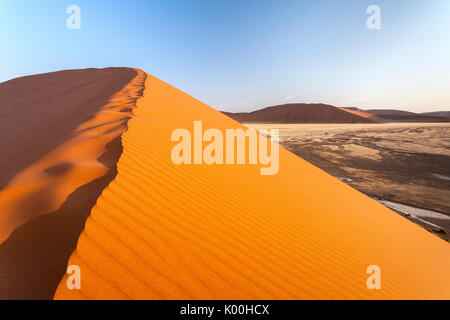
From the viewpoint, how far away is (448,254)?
3150mm

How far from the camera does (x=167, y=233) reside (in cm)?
149

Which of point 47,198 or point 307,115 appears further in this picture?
point 307,115

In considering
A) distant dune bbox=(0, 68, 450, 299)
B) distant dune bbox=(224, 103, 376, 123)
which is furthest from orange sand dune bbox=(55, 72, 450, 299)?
distant dune bbox=(224, 103, 376, 123)

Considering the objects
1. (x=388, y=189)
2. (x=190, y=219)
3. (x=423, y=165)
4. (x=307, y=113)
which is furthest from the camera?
(x=307, y=113)

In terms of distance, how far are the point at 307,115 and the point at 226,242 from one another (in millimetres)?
57605

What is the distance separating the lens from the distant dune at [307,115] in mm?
47675

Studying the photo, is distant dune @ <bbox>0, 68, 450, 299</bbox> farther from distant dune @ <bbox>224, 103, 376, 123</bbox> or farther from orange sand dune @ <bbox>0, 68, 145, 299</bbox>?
distant dune @ <bbox>224, 103, 376, 123</bbox>

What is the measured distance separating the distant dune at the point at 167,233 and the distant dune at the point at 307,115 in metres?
50.2

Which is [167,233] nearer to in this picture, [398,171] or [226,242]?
[226,242]

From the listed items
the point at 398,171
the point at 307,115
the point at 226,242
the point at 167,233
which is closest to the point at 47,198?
the point at 167,233

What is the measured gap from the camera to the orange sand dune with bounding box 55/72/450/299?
3.98ft
